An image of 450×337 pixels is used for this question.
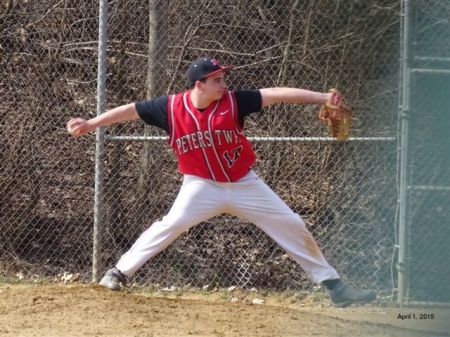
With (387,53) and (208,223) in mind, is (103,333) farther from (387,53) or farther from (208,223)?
(387,53)

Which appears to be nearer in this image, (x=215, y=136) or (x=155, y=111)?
(x=215, y=136)

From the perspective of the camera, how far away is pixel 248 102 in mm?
7289

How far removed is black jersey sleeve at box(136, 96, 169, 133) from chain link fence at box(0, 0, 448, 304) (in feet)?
4.41

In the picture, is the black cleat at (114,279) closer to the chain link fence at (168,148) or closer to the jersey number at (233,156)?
the jersey number at (233,156)

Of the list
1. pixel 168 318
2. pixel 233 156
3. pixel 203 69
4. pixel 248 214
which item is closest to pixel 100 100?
pixel 203 69

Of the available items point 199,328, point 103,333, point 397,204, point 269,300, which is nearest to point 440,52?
point 397,204

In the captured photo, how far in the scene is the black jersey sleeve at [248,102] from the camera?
7281 millimetres

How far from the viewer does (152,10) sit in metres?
9.23

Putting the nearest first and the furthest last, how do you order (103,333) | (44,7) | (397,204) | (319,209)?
(103,333) → (397,204) → (319,209) → (44,7)

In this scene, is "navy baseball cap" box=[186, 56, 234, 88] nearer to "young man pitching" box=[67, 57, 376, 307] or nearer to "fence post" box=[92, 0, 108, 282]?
"young man pitching" box=[67, 57, 376, 307]

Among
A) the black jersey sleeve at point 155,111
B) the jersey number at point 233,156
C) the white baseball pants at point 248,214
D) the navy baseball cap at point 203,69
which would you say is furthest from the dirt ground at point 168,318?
the navy baseball cap at point 203,69

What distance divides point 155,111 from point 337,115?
150cm

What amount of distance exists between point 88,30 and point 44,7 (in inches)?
22.7

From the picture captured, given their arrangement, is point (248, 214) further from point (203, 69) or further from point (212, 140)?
point (203, 69)
